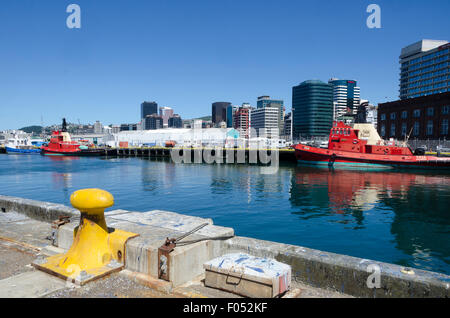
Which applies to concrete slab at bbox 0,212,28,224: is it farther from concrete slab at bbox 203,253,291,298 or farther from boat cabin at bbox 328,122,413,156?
boat cabin at bbox 328,122,413,156

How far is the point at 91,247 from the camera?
16.9 ft

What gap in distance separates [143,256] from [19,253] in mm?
3009

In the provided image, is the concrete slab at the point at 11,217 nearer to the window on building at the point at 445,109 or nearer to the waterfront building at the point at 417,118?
the waterfront building at the point at 417,118

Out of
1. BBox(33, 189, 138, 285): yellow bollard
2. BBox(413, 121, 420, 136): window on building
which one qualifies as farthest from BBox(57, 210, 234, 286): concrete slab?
BBox(413, 121, 420, 136): window on building

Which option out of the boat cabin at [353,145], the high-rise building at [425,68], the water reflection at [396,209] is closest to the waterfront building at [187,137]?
the boat cabin at [353,145]

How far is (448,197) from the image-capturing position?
24281 millimetres

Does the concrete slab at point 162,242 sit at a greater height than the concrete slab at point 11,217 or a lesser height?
greater

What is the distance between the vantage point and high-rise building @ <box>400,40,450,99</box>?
141000 millimetres

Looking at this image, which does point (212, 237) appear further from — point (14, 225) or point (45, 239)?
point (14, 225)

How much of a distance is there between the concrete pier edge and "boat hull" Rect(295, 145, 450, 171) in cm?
4813

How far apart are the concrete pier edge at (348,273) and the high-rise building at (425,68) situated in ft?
565

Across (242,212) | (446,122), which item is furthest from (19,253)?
(446,122)

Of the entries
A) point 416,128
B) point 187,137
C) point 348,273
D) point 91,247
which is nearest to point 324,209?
point 348,273

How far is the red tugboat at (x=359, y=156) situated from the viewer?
156ft
